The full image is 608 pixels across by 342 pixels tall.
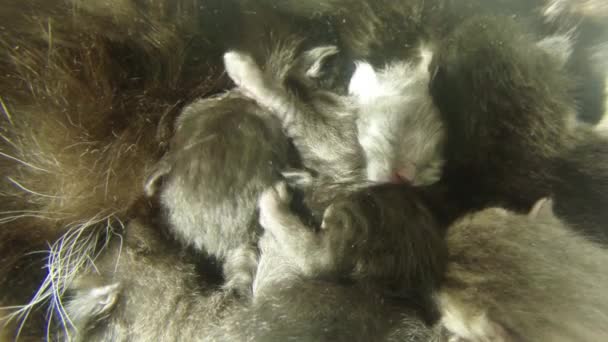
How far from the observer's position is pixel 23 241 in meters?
0.92

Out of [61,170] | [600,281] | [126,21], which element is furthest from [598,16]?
[61,170]

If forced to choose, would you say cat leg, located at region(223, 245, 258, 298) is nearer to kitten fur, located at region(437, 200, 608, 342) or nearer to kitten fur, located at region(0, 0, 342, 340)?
kitten fur, located at region(0, 0, 342, 340)

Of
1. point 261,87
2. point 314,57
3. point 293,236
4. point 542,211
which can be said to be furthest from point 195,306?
point 542,211

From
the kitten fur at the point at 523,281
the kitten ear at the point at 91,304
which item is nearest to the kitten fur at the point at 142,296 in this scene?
the kitten ear at the point at 91,304

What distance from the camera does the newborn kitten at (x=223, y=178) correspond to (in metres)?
0.94

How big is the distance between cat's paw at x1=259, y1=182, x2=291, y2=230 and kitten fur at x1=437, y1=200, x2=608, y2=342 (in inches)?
13.8

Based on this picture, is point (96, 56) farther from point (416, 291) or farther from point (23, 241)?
point (416, 291)

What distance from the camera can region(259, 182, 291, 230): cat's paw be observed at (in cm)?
94

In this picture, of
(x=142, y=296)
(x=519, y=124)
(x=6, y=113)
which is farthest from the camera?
(x=519, y=124)

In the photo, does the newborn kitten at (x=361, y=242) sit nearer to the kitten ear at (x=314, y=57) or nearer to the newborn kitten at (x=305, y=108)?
the newborn kitten at (x=305, y=108)

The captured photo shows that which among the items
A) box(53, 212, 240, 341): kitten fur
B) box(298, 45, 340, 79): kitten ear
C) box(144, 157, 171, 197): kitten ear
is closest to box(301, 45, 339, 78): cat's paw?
box(298, 45, 340, 79): kitten ear

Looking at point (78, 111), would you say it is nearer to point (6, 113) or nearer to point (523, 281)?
point (6, 113)

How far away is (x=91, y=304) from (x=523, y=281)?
2.67 feet

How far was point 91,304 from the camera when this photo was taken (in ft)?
3.11
